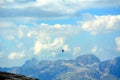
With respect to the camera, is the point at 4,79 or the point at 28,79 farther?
the point at 28,79

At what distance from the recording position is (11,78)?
513ft

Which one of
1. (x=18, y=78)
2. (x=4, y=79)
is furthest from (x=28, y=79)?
(x=4, y=79)

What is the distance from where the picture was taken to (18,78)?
526ft

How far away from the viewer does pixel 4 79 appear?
493 ft

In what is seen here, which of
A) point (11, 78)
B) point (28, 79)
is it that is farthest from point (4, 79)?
point (28, 79)

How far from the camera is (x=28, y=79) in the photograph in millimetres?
164125

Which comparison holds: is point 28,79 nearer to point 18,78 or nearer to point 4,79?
point 18,78

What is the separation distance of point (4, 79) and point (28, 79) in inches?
707

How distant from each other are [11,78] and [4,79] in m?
6.80

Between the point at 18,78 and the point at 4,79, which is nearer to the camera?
the point at 4,79

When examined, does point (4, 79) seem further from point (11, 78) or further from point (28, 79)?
point (28, 79)

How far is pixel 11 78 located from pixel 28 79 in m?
11.6
